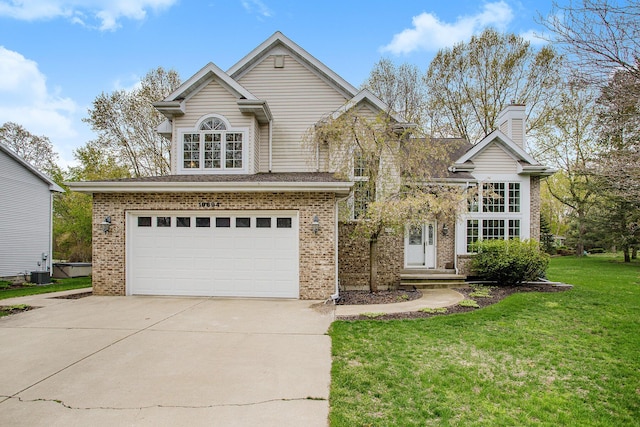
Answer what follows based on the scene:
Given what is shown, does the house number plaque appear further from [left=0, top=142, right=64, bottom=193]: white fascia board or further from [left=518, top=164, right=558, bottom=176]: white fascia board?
[left=0, top=142, right=64, bottom=193]: white fascia board

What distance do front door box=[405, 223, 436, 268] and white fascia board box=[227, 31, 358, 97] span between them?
5799 millimetres

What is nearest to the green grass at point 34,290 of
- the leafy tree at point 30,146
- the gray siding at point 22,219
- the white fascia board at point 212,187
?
the gray siding at point 22,219

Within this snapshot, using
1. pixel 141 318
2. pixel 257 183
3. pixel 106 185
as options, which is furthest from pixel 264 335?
pixel 106 185

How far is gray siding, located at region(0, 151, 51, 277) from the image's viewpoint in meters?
16.6

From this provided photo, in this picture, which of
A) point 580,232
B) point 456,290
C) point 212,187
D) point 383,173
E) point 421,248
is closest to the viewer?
point 212,187

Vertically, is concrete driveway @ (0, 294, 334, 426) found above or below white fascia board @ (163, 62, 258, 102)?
below

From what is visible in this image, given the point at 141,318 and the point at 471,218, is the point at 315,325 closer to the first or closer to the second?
the point at 141,318

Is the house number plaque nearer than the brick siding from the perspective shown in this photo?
No

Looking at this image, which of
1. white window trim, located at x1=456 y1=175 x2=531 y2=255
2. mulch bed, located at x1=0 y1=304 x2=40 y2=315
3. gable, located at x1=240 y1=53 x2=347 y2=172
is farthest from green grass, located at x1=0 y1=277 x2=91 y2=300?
white window trim, located at x1=456 y1=175 x2=531 y2=255

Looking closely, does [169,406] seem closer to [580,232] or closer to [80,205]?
[80,205]

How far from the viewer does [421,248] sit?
45.4ft

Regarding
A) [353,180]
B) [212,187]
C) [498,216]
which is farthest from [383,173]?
[498,216]

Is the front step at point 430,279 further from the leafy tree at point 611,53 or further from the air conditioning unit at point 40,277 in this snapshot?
the air conditioning unit at point 40,277

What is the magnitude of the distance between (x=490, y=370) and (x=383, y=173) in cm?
656
